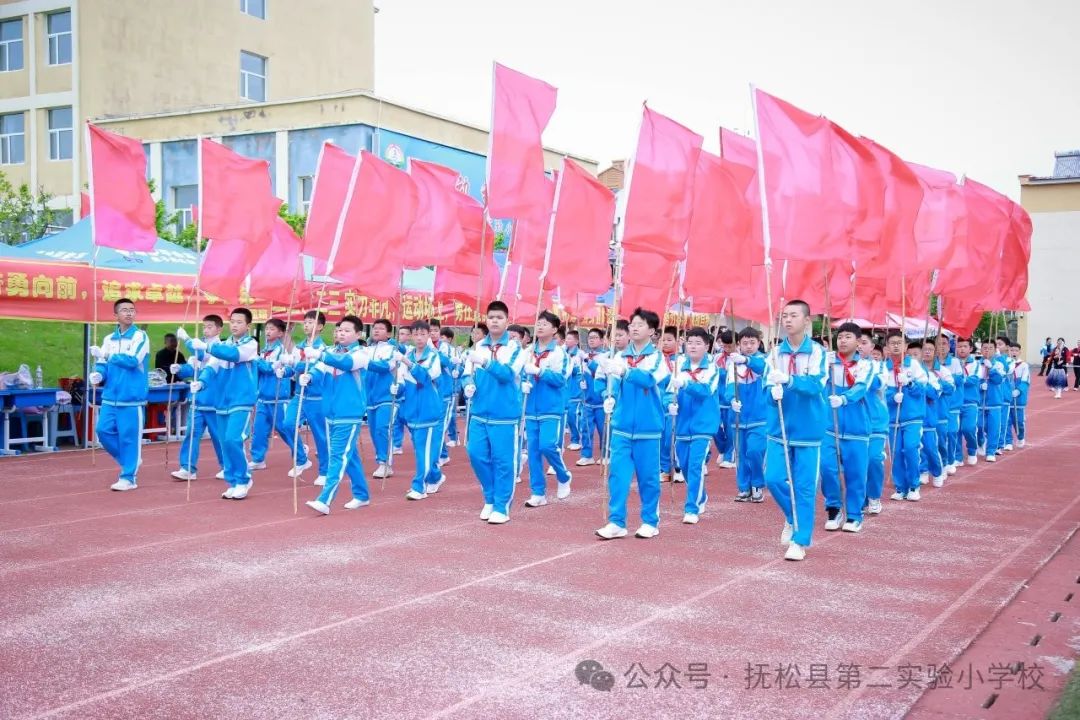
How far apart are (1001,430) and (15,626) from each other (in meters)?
13.6

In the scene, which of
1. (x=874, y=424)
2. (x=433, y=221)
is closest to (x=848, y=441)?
(x=874, y=424)

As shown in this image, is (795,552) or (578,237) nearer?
(795,552)

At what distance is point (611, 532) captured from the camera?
797 cm

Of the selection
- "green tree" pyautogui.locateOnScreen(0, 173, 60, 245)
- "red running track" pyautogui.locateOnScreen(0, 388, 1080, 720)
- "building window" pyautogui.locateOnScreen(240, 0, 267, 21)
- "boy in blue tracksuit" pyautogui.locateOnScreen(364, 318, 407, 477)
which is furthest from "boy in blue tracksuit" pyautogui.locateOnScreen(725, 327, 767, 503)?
"building window" pyautogui.locateOnScreen(240, 0, 267, 21)

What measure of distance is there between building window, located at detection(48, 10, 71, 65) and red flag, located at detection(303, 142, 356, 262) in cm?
2214

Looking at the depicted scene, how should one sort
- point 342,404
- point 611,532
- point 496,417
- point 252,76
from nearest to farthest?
point 611,532 < point 496,417 < point 342,404 < point 252,76

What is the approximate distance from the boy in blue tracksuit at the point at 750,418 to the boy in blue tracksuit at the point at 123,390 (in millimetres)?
6085

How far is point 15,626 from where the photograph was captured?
5.53 m

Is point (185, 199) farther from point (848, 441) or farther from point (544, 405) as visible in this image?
point (848, 441)

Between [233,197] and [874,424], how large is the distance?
22.8 ft

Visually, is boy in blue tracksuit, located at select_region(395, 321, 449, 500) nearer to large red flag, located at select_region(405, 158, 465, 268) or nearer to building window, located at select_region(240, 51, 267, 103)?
large red flag, located at select_region(405, 158, 465, 268)

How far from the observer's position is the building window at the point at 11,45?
30.0 m

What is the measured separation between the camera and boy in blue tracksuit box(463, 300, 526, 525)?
8812 millimetres

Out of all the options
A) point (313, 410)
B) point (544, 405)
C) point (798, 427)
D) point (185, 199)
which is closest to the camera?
point (798, 427)
